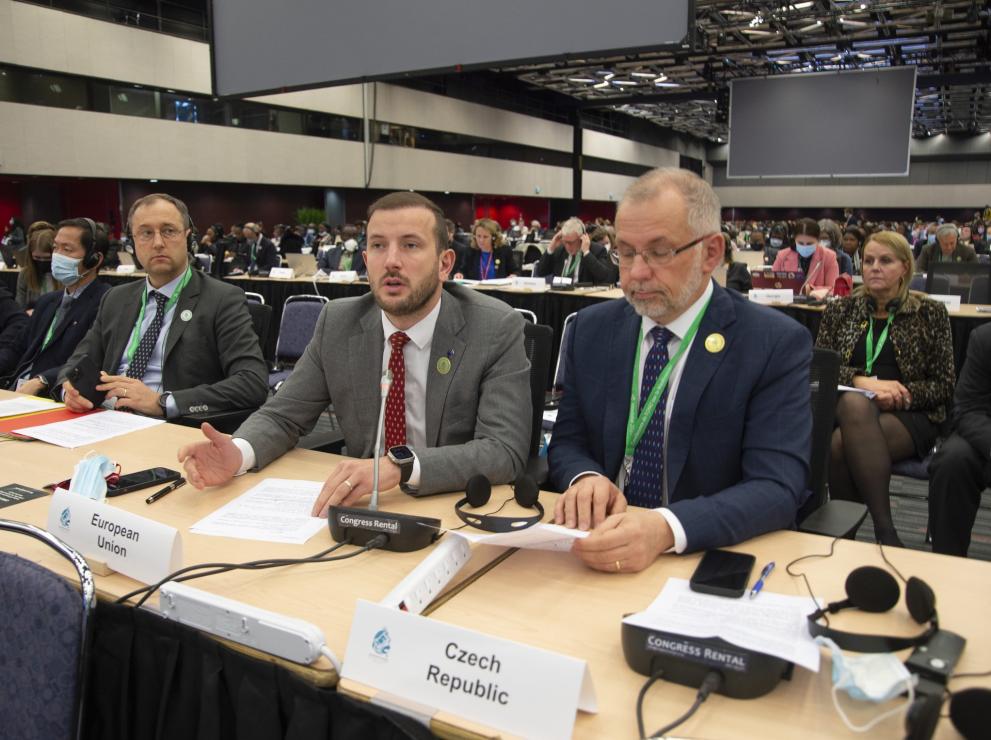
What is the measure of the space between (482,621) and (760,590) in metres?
0.47

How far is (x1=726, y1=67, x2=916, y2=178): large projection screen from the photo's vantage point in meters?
10.9

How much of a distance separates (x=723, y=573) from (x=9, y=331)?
13.0 feet

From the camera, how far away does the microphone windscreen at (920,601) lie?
1.12m

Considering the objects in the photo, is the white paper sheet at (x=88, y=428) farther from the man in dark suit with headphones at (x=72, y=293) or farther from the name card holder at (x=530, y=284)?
the name card holder at (x=530, y=284)

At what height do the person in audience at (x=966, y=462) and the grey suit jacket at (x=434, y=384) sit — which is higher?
the grey suit jacket at (x=434, y=384)

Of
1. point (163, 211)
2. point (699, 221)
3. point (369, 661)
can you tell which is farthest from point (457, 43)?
point (369, 661)

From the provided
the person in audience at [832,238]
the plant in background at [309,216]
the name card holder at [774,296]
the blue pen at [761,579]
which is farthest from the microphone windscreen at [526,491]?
the plant in background at [309,216]

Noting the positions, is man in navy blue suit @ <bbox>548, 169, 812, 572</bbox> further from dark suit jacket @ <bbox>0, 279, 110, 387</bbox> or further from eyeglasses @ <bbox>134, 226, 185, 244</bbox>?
dark suit jacket @ <bbox>0, 279, 110, 387</bbox>

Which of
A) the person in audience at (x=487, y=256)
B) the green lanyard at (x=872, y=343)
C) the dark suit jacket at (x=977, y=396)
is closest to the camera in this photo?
the dark suit jacket at (x=977, y=396)

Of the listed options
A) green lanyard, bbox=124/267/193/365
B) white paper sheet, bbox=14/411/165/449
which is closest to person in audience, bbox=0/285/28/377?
green lanyard, bbox=124/267/193/365

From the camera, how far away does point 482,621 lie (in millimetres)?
1183

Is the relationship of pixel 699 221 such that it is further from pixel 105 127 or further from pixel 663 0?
pixel 105 127

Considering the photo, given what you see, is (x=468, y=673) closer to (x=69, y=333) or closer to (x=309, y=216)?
(x=69, y=333)

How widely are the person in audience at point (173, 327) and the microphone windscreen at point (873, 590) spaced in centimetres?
240
